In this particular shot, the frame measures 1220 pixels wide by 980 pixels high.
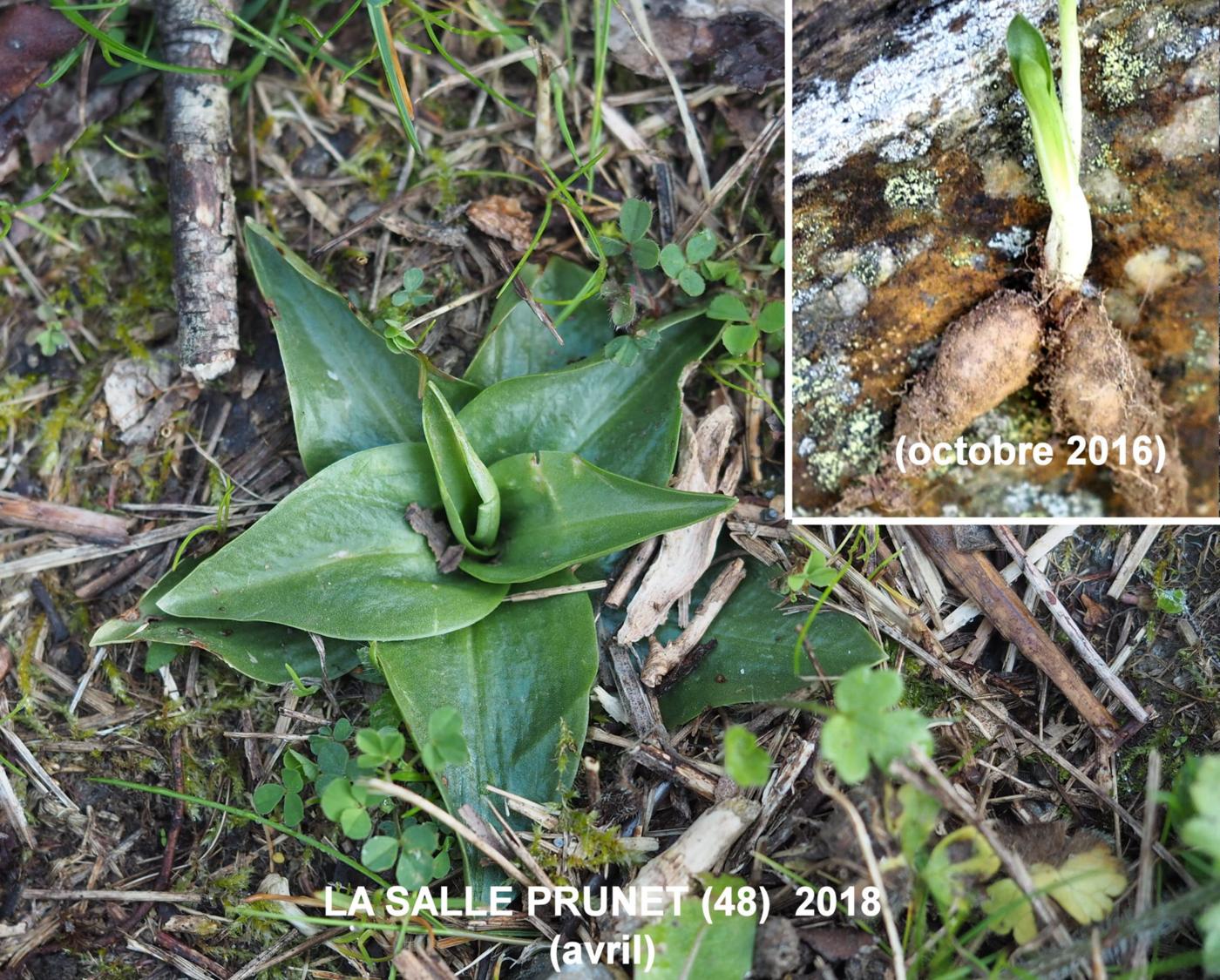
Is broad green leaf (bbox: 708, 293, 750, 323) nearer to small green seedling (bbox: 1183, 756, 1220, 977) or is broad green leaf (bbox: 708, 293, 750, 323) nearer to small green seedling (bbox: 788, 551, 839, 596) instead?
small green seedling (bbox: 788, 551, 839, 596)

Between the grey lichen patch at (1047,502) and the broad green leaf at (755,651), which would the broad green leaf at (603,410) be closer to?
the broad green leaf at (755,651)

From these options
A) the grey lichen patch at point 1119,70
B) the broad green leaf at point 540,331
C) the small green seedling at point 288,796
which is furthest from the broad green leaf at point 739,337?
the small green seedling at point 288,796

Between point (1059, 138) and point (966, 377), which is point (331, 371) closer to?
point (966, 377)

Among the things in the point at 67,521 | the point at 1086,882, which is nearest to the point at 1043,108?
the point at 1086,882

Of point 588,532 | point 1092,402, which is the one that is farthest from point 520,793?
point 1092,402

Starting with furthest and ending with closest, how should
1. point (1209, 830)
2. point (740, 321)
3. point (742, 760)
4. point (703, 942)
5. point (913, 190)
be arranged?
point (740, 321)
point (913, 190)
point (703, 942)
point (742, 760)
point (1209, 830)

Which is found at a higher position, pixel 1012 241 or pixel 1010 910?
pixel 1012 241

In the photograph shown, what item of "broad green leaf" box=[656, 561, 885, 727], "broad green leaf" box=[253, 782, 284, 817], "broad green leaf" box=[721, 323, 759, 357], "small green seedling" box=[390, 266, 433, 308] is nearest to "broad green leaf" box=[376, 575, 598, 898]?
"broad green leaf" box=[656, 561, 885, 727]
